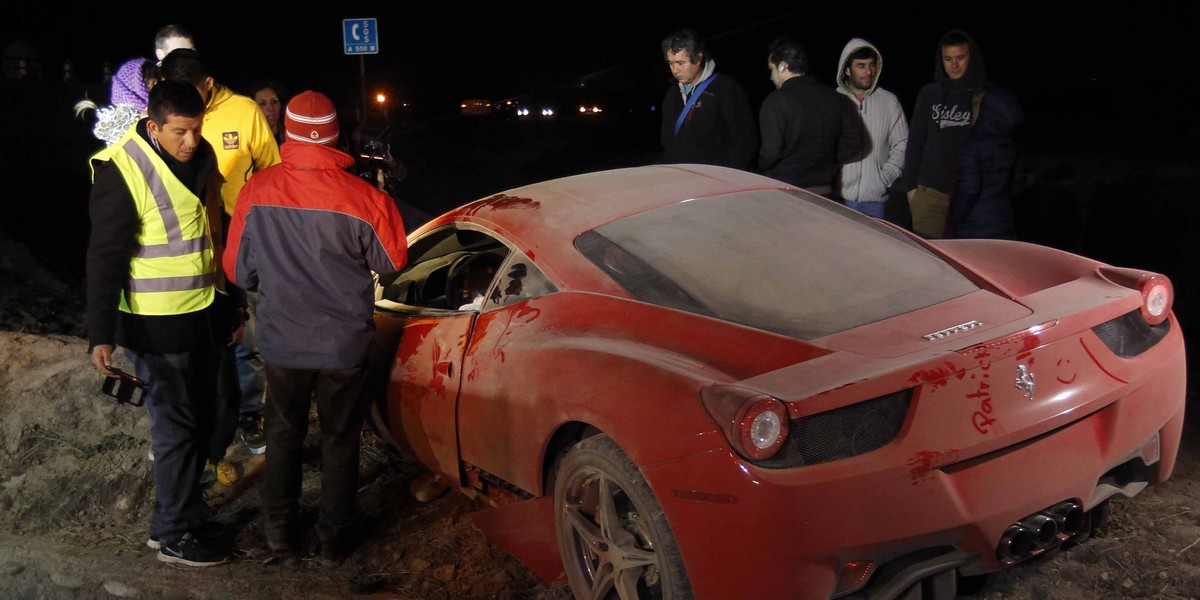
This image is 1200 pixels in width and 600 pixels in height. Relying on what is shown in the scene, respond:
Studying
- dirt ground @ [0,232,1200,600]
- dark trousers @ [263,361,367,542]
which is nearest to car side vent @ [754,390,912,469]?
dirt ground @ [0,232,1200,600]

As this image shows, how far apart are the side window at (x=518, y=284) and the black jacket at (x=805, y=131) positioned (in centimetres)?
239

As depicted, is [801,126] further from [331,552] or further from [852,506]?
[852,506]

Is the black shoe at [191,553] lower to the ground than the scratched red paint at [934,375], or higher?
lower

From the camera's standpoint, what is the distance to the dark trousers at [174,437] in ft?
12.9

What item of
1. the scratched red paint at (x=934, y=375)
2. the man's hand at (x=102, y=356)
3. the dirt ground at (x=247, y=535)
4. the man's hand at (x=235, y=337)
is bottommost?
the dirt ground at (x=247, y=535)

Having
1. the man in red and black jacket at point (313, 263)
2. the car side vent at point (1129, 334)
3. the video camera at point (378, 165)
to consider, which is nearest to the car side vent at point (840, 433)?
the car side vent at point (1129, 334)

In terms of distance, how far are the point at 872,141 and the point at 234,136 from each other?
3.50 metres

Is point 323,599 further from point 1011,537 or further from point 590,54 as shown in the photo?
point 590,54

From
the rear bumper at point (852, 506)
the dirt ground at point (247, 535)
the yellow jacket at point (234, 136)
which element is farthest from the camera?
the yellow jacket at point (234, 136)

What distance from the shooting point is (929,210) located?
19.2 feet

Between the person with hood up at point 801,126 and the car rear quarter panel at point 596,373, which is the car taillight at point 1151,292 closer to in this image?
the car rear quarter panel at point 596,373

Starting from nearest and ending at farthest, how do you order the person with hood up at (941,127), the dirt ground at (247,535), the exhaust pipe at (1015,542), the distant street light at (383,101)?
the exhaust pipe at (1015,542)
the dirt ground at (247,535)
the person with hood up at (941,127)
the distant street light at (383,101)

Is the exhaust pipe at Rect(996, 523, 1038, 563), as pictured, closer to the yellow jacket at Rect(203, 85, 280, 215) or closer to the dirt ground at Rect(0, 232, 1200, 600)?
the dirt ground at Rect(0, 232, 1200, 600)

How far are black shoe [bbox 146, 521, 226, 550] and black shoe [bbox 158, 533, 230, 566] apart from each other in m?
0.03
